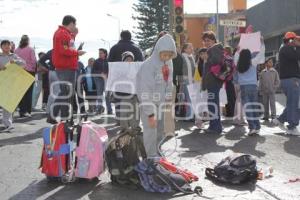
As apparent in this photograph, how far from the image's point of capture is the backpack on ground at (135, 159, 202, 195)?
607 centimetres

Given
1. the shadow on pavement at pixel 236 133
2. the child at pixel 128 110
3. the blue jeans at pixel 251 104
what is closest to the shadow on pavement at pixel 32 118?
the child at pixel 128 110

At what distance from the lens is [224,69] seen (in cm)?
1022

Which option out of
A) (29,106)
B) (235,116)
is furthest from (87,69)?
(235,116)

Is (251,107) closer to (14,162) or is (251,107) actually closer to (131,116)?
(131,116)

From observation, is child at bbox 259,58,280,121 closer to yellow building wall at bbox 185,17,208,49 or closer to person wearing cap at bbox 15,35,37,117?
person wearing cap at bbox 15,35,37,117

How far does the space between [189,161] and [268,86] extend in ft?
19.5

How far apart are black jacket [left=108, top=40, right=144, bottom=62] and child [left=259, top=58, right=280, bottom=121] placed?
420 cm

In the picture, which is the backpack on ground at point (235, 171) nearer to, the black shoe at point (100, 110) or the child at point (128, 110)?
the child at point (128, 110)

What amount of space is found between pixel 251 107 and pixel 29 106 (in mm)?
6093

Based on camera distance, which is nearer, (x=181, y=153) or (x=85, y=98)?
(x=181, y=153)

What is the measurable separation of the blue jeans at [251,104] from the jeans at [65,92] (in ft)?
10.9

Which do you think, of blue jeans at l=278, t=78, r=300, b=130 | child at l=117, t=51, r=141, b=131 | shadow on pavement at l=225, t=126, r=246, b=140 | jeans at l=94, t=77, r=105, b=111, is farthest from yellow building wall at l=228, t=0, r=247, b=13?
child at l=117, t=51, r=141, b=131

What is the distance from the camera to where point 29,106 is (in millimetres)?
13727

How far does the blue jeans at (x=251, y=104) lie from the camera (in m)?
10.3
